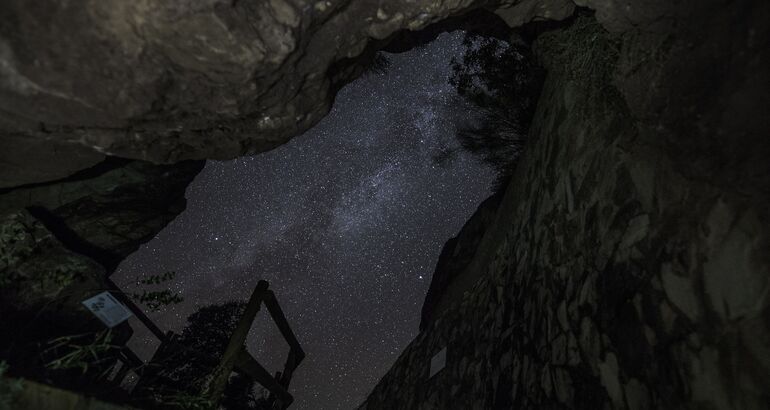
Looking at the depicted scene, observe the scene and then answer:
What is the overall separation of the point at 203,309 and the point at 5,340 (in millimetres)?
4365

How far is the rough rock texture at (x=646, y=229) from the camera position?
1379mm

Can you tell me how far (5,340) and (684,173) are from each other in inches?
239

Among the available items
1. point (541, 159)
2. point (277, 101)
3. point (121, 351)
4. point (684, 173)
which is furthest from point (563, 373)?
point (121, 351)

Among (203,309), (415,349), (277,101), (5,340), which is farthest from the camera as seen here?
(203,309)

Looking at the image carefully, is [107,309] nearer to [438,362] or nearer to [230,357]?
[230,357]

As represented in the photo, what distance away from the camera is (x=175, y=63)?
185 cm

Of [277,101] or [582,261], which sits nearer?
[277,101]

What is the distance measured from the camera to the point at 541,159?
3.64m

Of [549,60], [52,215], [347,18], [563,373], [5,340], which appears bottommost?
[563,373]

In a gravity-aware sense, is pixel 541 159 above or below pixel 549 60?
below

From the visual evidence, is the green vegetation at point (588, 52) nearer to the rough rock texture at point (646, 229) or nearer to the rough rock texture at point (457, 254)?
the rough rock texture at point (646, 229)

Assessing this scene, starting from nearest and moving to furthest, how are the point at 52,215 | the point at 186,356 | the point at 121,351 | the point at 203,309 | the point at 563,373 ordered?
the point at 563,373 < the point at 121,351 < the point at 52,215 < the point at 186,356 < the point at 203,309

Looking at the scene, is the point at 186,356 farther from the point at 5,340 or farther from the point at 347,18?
the point at 347,18

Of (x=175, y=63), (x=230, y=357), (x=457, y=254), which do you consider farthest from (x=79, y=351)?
(x=457, y=254)
